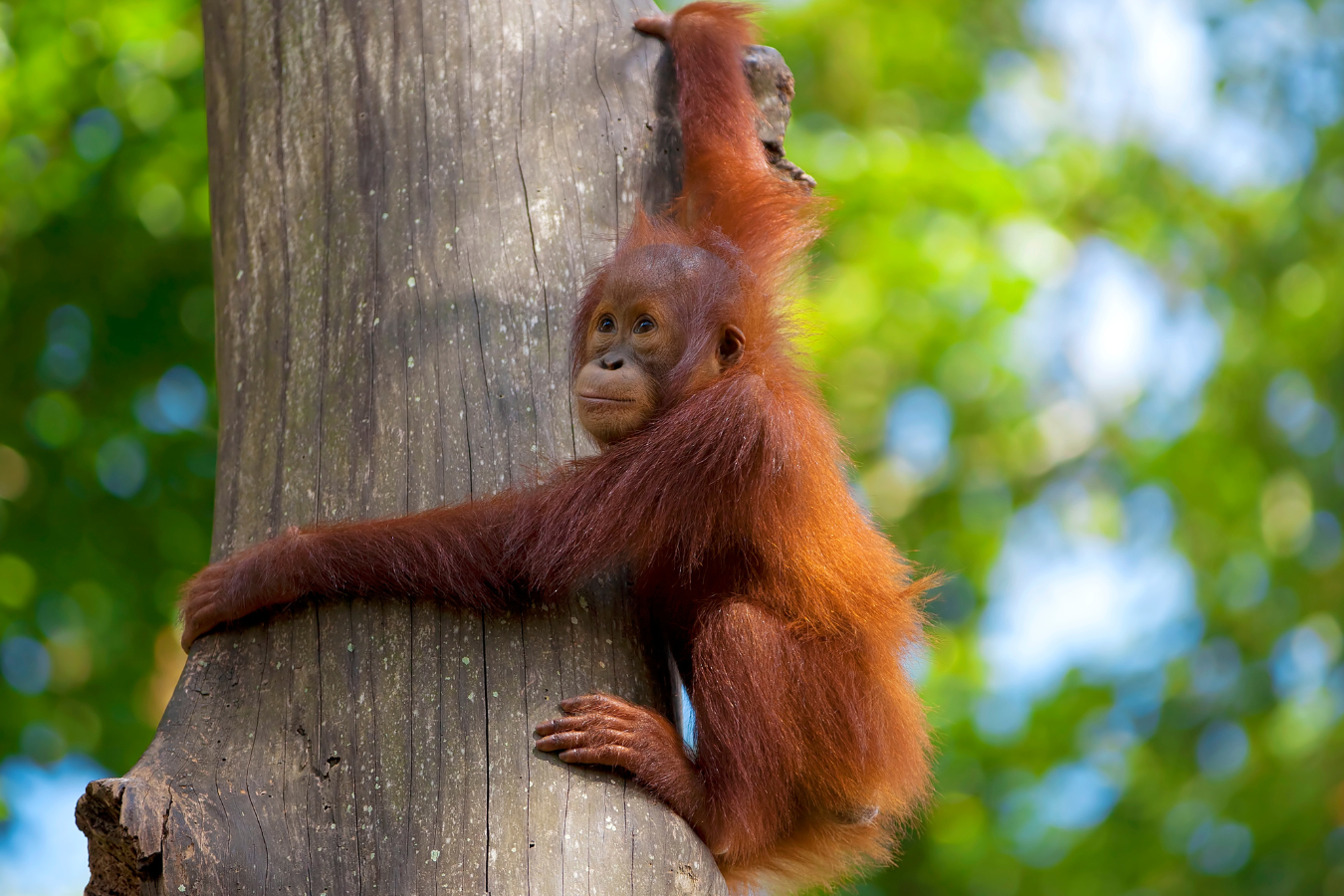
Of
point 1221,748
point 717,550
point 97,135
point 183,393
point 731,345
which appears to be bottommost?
point 717,550

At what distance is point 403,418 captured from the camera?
10.4ft

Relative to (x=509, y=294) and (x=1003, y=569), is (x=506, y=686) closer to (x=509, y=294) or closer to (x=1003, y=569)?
(x=509, y=294)

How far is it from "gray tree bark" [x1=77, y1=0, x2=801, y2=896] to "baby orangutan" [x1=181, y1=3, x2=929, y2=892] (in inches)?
3.9

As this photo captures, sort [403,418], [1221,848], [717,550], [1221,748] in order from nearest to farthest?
1. [403,418]
2. [717,550]
3. [1221,848]
4. [1221,748]

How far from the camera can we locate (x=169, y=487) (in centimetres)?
651

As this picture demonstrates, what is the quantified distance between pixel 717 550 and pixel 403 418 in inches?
36.8

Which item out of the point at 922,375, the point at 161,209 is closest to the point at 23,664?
the point at 161,209

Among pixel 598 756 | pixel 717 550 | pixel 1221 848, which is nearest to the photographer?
pixel 598 756

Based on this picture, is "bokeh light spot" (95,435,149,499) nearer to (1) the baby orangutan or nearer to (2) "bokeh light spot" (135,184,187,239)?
(2) "bokeh light spot" (135,184,187,239)

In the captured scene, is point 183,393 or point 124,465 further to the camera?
point 183,393

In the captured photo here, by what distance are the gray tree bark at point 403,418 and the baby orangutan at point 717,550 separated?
0.10 metres

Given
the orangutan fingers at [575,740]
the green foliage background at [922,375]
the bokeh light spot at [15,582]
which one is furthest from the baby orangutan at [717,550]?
the bokeh light spot at [15,582]

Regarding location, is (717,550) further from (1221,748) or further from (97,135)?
(1221,748)

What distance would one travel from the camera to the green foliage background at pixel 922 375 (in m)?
6.50
